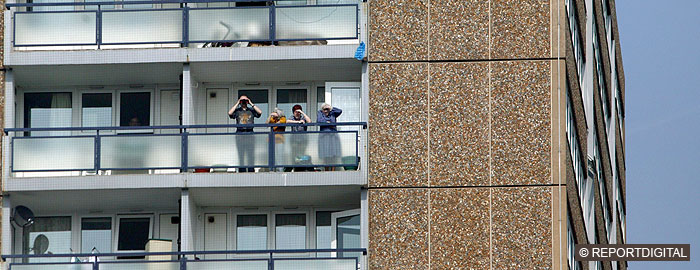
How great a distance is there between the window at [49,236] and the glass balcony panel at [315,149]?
15.3 ft

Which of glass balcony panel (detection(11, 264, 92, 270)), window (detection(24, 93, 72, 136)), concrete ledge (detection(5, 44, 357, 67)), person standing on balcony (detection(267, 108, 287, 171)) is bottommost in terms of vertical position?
glass balcony panel (detection(11, 264, 92, 270))

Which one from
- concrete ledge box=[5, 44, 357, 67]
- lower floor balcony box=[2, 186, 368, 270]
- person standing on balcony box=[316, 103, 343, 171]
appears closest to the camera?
lower floor balcony box=[2, 186, 368, 270]

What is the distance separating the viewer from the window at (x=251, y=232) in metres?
36.7

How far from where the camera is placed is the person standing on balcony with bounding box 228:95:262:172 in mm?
35375

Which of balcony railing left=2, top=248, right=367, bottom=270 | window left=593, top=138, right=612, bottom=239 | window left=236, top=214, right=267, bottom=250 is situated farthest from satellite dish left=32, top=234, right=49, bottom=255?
window left=593, top=138, right=612, bottom=239

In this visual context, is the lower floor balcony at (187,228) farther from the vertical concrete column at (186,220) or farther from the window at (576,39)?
the window at (576,39)

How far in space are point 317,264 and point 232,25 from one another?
489 cm

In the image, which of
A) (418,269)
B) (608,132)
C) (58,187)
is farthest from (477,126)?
(608,132)

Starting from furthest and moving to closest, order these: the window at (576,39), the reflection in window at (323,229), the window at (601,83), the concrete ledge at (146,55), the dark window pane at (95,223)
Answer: the window at (601,83), the window at (576,39), the dark window pane at (95,223), the reflection in window at (323,229), the concrete ledge at (146,55)

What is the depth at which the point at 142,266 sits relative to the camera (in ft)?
115

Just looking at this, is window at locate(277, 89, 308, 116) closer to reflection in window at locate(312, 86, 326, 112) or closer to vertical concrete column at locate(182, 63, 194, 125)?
reflection in window at locate(312, 86, 326, 112)

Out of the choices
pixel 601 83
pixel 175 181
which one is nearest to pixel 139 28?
pixel 175 181

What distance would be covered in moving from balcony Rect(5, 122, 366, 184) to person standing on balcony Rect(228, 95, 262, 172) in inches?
0.7

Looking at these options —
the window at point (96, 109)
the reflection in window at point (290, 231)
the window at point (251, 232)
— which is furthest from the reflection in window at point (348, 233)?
the window at point (96, 109)
